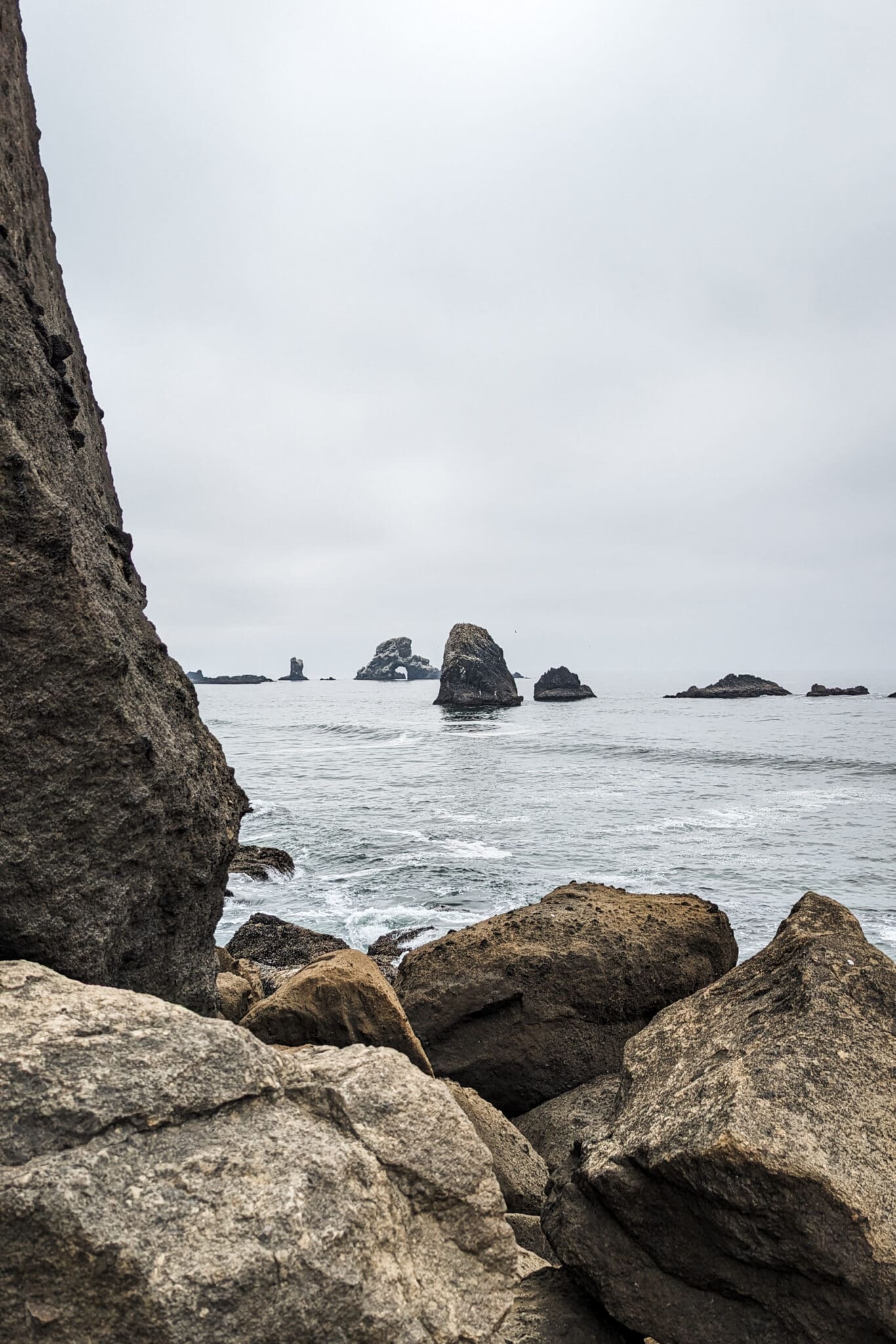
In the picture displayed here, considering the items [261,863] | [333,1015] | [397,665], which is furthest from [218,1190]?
[397,665]

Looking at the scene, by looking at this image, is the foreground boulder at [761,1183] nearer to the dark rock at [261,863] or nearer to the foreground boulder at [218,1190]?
the foreground boulder at [218,1190]

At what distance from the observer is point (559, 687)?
104 metres

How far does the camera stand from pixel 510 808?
25609 mm

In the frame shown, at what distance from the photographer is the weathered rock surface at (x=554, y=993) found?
22.9ft

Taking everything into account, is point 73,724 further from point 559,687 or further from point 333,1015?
point 559,687

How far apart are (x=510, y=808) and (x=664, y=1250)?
73.7 ft

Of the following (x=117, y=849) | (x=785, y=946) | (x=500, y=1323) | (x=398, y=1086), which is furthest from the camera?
(x=785, y=946)

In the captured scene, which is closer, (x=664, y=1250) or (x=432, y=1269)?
(x=432, y=1269)

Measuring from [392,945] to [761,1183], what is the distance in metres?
9.93

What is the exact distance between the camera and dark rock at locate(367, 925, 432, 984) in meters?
11.6

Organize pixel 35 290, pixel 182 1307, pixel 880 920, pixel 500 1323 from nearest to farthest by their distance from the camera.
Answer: pixel 182 1307 → pixel 500 1323 → pixel 35 290 → pixel 880 920

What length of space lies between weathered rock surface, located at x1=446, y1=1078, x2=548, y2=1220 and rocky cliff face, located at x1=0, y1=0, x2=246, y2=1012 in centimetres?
207

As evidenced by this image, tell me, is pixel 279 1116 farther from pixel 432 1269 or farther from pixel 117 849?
pixel 117 849

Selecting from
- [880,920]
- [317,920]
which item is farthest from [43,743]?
[880,920]
